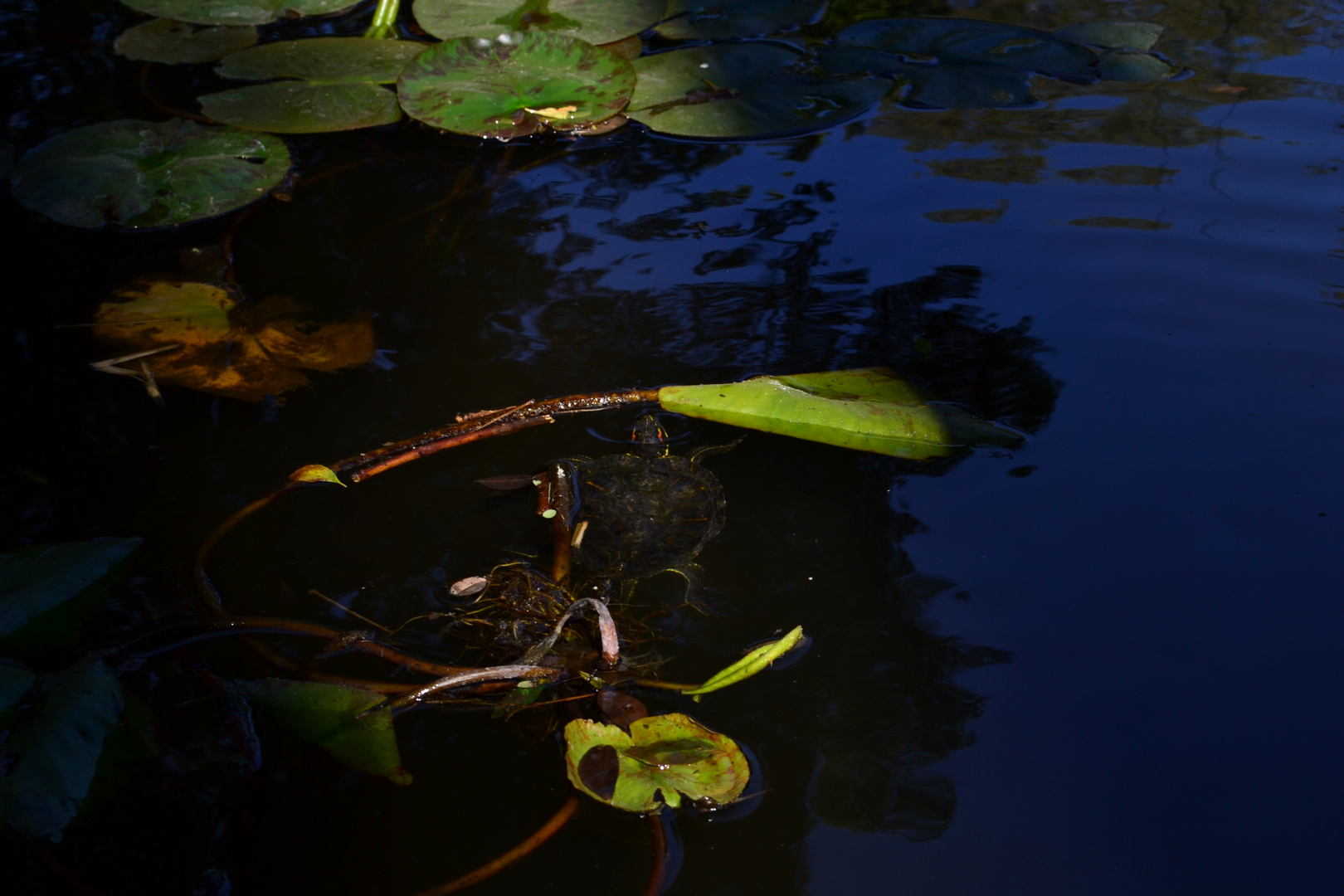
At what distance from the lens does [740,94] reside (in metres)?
2.29

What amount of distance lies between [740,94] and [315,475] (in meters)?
1.56

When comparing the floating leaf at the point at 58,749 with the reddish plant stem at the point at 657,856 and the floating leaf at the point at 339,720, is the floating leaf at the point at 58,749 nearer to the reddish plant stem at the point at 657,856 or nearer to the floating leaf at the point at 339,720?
the floating leaf at the point at 339,720

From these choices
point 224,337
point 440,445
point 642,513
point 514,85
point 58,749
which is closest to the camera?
point 58,749

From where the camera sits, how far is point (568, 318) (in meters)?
1.71

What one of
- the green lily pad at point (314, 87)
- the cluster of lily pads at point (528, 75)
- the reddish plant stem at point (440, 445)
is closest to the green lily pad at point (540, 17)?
the cluster of lily pads at point (528, 75)

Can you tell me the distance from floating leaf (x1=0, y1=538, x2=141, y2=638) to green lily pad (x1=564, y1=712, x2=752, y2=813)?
0.66 meters

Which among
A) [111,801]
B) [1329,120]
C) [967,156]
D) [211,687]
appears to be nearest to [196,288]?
[211,687]

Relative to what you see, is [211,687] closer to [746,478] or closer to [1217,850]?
[746,478]

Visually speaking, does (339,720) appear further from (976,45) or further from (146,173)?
(976,45)

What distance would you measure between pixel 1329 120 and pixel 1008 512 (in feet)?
5.70

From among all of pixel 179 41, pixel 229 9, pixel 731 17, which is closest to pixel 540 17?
pixel 731 17

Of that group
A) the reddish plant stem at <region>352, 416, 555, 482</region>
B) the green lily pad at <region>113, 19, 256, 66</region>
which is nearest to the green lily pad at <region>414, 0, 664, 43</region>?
the green lily pad at <region>113, 19, 256, 66</region>

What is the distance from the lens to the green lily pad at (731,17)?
257cm

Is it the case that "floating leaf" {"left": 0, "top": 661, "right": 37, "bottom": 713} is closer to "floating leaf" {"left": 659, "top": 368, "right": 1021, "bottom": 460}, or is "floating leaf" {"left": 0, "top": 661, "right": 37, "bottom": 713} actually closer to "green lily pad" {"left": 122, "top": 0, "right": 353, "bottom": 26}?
"floating leaf" {"left": 659, "top": 368, "right": 1021, "bottom": 460}
